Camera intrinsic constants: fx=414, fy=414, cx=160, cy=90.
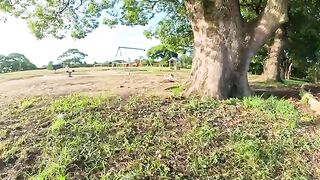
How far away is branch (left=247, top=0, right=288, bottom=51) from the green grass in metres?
1.97

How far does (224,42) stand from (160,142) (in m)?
3.48

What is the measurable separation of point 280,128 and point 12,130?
4.16 meters

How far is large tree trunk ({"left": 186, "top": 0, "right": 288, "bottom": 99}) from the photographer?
8445mm

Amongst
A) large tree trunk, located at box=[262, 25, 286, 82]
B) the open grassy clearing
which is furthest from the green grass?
large tree trunk, located at box=[262, 25, 286, 82]

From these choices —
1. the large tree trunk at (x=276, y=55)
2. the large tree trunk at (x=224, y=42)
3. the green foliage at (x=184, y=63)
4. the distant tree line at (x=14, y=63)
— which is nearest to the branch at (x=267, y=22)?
the large tree trunk at (x=224, y=42)

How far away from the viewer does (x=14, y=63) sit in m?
20.7

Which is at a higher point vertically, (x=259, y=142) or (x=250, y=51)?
(x=250, y=51)

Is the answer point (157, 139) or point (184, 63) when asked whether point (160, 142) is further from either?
point (184, 63)

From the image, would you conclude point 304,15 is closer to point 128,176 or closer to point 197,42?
point 197,42

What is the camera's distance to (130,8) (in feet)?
44.0

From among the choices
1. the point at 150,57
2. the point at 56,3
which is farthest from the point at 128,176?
the point at 150,57

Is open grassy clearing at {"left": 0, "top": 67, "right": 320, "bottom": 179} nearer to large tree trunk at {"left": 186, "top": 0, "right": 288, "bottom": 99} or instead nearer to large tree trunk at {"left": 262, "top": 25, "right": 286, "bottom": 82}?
large tree trunk at {"left": 186, "top": 0, "right": 288, "bottom": 99}

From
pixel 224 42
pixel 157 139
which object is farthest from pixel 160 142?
pixel 224 42

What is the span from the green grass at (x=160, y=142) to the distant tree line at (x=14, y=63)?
1331cm
